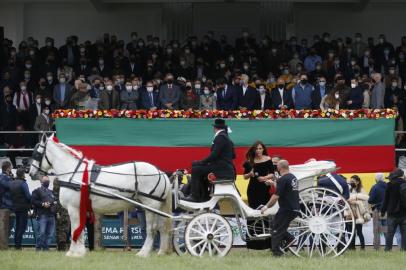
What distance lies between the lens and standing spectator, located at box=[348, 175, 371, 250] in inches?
909

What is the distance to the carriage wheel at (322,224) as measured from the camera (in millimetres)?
18312

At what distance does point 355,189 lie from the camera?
2352 centimetres

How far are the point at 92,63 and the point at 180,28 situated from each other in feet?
19.6

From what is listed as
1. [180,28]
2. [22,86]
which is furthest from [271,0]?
[22,86]

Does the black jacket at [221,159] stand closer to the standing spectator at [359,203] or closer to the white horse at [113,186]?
the white horse at [113,186]

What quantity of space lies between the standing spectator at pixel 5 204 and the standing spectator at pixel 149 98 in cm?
541

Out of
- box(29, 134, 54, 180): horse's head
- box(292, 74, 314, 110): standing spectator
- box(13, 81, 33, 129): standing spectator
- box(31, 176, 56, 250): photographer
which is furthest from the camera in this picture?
box(13, 81, 33, 129): standing spectator

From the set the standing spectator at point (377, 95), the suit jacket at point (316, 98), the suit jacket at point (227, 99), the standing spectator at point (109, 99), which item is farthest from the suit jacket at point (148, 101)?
the standing spectator at point (377, 95)

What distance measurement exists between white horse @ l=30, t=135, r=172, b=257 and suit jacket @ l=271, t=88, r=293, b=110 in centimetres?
983

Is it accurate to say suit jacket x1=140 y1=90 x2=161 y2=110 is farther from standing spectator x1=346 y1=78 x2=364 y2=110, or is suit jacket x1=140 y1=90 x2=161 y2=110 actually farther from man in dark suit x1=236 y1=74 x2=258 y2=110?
standing spectator x1=346 y1=78 x2=364 y2=110

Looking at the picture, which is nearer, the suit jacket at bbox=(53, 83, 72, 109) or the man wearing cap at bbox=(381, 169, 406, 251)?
the man wearing cap at bbox=(381, 169, 406, 251)

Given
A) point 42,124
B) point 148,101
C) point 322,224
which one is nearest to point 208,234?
point 322,224


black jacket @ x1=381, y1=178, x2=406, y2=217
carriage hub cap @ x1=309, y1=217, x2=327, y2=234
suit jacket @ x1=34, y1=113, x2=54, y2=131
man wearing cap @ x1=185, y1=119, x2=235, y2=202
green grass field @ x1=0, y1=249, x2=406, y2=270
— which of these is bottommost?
green grass field @ x1=0, y1=249, x2=406, y2=270

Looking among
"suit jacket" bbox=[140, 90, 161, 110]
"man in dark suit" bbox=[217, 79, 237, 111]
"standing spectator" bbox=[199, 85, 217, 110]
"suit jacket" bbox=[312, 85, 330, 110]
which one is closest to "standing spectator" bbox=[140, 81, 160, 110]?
"suit jacket" bbox=[140, 90, 161, 110]
